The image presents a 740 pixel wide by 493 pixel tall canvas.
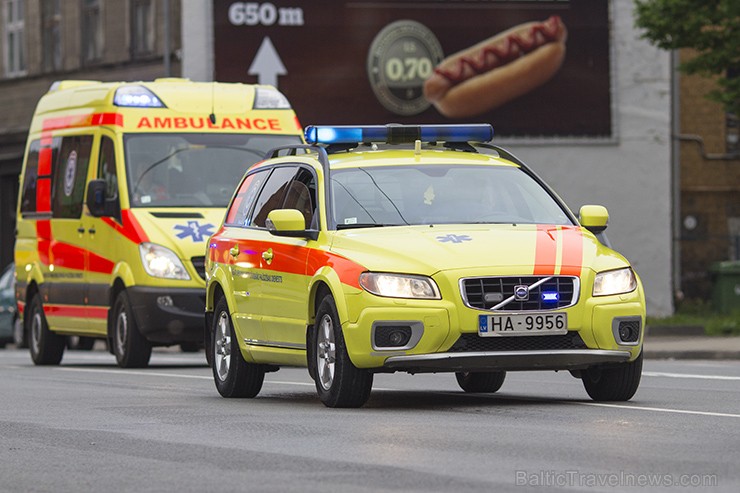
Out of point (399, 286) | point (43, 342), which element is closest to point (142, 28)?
point (43, 342)

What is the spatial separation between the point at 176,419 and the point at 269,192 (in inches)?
111

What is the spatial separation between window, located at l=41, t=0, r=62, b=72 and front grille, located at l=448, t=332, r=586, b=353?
34.8m

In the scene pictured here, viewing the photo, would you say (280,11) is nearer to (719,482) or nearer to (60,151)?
(60,151)

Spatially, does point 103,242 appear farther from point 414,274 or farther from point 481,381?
point 414,274

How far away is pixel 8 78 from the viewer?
47.6 meters

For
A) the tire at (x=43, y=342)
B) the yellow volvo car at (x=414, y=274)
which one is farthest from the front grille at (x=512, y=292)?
the tire at (x=43, y=342)

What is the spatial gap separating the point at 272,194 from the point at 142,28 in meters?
28.4

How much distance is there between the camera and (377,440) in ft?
33.2

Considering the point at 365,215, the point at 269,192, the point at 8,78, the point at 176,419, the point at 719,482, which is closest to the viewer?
the point at 719,482

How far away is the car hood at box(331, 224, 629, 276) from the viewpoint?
39.2ft

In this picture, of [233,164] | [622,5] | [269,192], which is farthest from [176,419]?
[622,5]

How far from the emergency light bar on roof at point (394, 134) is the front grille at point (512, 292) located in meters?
2.21

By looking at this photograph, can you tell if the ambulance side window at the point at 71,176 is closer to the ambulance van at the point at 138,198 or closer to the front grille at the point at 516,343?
the ambulance van at the point at 138,198
